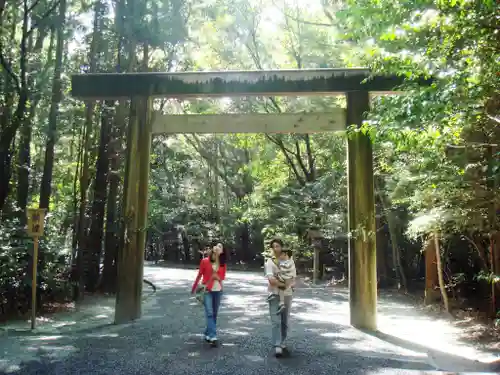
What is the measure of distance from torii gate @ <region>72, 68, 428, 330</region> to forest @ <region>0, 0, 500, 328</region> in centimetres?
64

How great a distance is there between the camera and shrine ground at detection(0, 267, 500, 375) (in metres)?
5.29

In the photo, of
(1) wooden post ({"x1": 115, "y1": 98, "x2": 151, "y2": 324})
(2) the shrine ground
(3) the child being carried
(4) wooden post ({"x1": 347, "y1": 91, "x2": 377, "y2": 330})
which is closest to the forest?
(1) wooden post ({"x1": 115, "y1": 98, "x2": 151, "y2": 324})

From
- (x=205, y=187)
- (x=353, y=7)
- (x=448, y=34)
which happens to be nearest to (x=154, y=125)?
(x=353, y=7)

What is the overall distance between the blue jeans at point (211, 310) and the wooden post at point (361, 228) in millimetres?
2640

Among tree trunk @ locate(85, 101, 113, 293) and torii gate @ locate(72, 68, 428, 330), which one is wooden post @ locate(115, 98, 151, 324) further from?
tree trunk @ locate(85, 101, 113, 293)

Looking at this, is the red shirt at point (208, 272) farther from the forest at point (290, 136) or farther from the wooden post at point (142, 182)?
the forest at point (290, 136)

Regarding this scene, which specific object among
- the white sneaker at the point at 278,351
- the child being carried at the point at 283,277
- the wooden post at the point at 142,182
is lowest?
the white sneaker at the point at 278,351

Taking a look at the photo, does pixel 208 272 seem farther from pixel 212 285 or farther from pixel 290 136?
pixel 290 136

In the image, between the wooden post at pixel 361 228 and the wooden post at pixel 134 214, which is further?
the wooden post at pixel 134 214

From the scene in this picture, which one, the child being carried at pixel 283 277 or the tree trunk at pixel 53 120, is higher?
the tree trunk at pixel 53 120

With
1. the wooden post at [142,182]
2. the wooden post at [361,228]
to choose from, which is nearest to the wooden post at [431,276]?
the wooden post at [361,228]

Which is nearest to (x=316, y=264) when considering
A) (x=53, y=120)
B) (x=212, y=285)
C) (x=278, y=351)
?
(x=53, y=120)

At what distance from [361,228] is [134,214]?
13.7 feet

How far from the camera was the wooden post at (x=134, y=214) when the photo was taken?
8.25m
